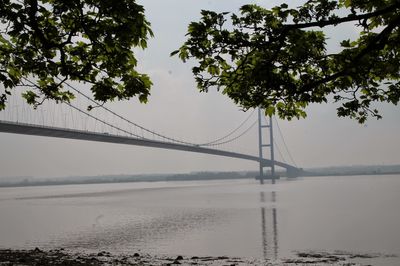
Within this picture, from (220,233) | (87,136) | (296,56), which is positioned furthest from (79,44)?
(87,136)

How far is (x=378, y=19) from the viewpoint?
5.87 meters

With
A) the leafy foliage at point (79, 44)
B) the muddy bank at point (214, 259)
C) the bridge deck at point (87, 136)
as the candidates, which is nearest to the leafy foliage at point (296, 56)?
the leafy foliage at point (79, 44)

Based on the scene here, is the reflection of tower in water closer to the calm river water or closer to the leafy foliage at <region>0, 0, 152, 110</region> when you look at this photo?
the calm river water

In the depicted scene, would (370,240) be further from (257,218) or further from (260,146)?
(260,146)

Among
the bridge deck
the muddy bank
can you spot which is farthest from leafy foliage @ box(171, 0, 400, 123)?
the bridge deck

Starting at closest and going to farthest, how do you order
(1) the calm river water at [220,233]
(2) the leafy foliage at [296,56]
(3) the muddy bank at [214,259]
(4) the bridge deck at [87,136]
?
(2) the leafy foliage at [296,56], (3) the muddy bank at [214,259], (1) the calm river water at [220,233], (4) the bridge deck at [87,136]

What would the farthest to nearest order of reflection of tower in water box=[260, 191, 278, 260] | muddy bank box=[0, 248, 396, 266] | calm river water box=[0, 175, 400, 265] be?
calm river water box=[0, 175, 400, 265], reflection of tower in water box=[260, 191, 278, 260], muddy bank box=[0, 248, 396, 266]

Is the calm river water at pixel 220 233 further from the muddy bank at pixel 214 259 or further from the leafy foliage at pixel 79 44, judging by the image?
the leafy foliage at pixel 79 44

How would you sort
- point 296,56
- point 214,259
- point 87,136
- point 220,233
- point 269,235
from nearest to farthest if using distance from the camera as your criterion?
point 296,56, point 214,259, point 269,235, point 220,233, point 87,136

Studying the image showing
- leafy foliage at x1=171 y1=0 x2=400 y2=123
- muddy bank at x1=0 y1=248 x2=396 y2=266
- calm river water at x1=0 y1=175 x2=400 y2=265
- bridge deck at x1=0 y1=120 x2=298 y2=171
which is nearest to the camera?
leafy foliage at x1=171 y1=0 x2=400 y2=123

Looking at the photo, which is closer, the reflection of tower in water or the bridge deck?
the reflection of tower in water

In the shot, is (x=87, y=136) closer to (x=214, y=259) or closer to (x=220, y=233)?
(x=220, y=233)

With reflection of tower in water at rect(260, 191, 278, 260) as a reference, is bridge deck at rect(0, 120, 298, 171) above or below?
above

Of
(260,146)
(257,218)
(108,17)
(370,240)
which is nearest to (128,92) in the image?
(108,17)
